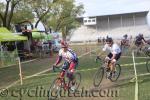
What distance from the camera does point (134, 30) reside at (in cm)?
13375

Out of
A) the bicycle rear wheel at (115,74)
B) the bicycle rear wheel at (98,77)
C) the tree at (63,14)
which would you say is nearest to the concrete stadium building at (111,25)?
the tree at (63,14)

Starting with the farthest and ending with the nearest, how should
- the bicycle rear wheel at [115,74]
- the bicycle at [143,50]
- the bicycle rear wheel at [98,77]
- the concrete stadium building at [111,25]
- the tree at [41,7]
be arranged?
the concrete stadium building at [111,25]
the tree at [41,7]
the bicycle at [143,50]
the bicycle rear wheel at [115,74]
the bicycle rear wheel at [98,77]

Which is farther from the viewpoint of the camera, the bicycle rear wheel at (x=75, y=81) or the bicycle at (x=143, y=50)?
the bicycle at (x=143, y=50)

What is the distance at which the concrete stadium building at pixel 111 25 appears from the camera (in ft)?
442

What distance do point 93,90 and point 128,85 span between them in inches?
66.6

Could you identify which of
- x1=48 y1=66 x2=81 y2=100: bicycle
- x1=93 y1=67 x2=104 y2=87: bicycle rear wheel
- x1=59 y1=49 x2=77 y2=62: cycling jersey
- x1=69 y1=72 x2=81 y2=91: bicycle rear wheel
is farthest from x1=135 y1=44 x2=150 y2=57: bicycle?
x1=59 y1=49 x2=77 y2=62: cycling jersey

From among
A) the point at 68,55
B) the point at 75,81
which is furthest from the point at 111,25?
the point at 68,55

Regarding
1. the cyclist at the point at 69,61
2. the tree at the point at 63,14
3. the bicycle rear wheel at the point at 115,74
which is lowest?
the bicycle rear wheel at the point at 115,74

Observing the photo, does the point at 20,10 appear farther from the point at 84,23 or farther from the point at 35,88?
the point at 84,23

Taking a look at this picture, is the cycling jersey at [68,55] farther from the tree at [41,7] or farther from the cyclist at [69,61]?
the tree at [41,7]

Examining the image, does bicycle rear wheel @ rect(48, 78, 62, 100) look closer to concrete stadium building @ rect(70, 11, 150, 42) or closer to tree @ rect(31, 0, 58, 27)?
tree @ rect(31, 0, 58, 27)

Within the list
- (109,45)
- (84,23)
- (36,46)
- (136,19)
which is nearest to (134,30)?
(136,19)

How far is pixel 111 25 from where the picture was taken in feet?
459

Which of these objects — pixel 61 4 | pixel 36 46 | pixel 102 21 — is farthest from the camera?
pixel 102 21
